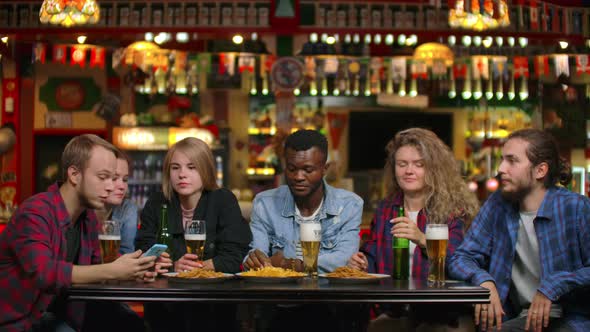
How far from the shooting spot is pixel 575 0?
864 centimetres

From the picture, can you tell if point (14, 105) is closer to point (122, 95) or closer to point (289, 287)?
point (122, 95)

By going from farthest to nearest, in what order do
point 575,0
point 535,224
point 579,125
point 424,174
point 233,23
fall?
point 233,23, point 575,0, point 579,125, point 424,174, point 535,224

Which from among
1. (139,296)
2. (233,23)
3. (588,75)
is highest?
(233,23)

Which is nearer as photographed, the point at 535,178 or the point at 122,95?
the point at 535,178

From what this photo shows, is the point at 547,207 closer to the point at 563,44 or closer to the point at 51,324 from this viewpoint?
the point at 51,324

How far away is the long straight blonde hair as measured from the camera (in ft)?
13.1

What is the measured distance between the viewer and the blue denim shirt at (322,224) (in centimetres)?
395

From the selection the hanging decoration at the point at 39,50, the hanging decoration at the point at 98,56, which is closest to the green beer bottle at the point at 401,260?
the hanging decoration at the point at 39,50

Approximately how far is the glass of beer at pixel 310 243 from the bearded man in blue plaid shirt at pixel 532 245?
59 cm

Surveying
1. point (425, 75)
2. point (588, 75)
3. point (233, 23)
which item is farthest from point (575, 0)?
point (233, 23)

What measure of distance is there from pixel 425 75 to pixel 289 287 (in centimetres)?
741

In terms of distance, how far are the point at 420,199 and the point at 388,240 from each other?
243 mm

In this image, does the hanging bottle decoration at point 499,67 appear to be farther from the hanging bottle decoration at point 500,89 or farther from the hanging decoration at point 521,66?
the hanging bottle decoration at point 500,89

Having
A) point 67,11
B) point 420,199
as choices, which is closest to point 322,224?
point 420,199
